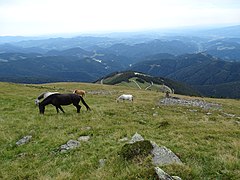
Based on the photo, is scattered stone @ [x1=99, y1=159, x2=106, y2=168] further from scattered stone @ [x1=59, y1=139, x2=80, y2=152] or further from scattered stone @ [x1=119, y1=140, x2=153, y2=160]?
scattered stone @ [x1=59, y1=139, x2=80, y2=152]

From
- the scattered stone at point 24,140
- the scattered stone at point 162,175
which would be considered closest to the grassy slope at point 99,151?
the scattered stone at point 24,140

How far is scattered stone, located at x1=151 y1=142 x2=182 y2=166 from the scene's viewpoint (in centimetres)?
973

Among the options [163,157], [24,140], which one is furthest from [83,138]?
[163,157]

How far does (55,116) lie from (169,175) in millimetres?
14045

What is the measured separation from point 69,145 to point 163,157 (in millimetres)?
5065

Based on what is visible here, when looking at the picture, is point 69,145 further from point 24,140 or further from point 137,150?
point 137,150

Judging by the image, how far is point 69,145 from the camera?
13.2m

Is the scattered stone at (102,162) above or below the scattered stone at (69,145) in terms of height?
above

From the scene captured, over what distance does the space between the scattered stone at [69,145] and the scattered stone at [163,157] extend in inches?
167

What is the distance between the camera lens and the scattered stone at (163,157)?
9.73 metres

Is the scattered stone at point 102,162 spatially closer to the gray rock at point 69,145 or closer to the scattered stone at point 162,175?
the gray rock at point 69,145

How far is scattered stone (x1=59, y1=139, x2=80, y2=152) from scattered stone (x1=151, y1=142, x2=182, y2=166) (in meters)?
4.24

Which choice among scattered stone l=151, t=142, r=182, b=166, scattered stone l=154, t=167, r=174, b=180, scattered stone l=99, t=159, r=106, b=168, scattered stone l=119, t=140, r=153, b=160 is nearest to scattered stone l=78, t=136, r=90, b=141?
scattered stone l=99, t=159, r=106, b=168

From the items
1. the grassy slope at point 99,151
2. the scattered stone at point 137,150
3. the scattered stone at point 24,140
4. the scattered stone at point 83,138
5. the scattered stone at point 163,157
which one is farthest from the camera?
the scattered stone at point 24,140
